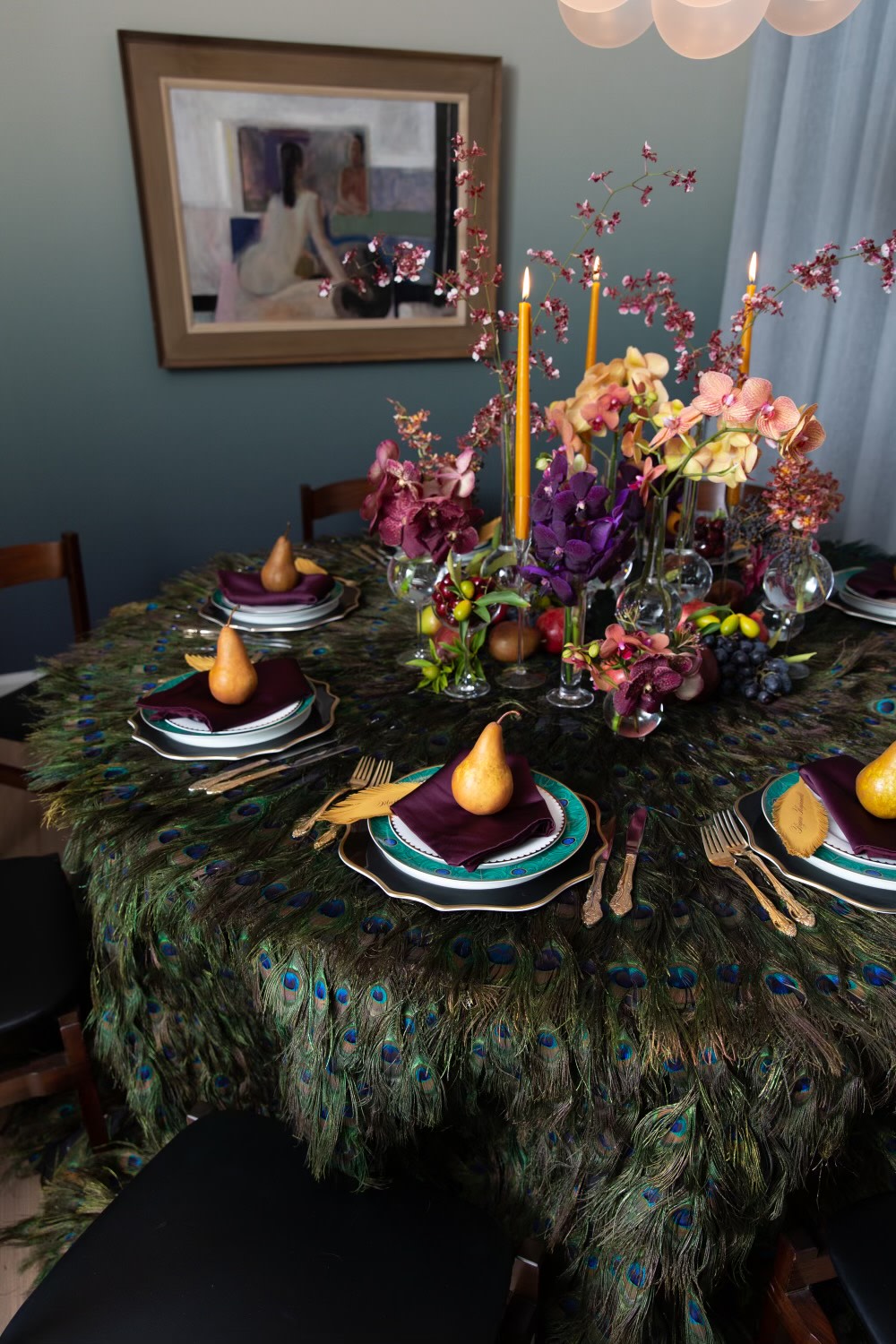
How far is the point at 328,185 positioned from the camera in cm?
270

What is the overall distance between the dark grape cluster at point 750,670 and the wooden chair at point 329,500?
4.04 ft

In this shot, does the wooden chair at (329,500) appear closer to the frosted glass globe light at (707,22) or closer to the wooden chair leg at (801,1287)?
the frosted glass globe light at (707,22)

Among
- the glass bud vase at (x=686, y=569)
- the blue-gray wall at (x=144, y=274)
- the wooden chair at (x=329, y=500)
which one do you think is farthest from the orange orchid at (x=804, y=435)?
the blue-gray wall at (x=144, y=274)

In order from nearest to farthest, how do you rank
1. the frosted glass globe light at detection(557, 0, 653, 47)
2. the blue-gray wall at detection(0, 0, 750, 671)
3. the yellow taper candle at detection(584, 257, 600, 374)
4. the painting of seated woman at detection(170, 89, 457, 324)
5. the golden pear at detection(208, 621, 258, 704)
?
the golden pear at detection(208, 621, 258, 704)
the yellow taper candle at detection(584, 257, 600, 374)
the frosted glass globe light at detection(557, 0, 653, 47)
the blue-gray wall at detection(0, 0, 750, 671)
the painting of seated woman at detection(170, 89, 457, 324)

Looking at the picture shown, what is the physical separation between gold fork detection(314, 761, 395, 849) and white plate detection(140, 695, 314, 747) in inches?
6.0

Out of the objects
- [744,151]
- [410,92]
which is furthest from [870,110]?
[410,92]

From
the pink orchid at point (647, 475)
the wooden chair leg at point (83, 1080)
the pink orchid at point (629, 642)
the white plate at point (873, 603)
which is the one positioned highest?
the pink orchid at point (647, 475)

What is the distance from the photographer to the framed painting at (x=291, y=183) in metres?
2.52

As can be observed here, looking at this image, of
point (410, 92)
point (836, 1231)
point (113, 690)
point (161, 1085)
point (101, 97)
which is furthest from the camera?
point (410, 92)

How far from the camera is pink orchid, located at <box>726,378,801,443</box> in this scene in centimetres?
107

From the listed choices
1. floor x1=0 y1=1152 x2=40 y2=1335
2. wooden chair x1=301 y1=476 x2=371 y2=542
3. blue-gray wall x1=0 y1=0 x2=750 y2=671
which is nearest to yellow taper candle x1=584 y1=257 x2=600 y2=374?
wooden chair x1=301 y1=476 x2=371 y2=542

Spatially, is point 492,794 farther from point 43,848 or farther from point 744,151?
point 744,151

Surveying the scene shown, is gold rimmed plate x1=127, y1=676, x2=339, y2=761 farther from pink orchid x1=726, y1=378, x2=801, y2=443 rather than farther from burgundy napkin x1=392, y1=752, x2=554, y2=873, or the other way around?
pink orchid x1=726, y1=378, x2=801, y2=443

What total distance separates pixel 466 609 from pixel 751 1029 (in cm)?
66
